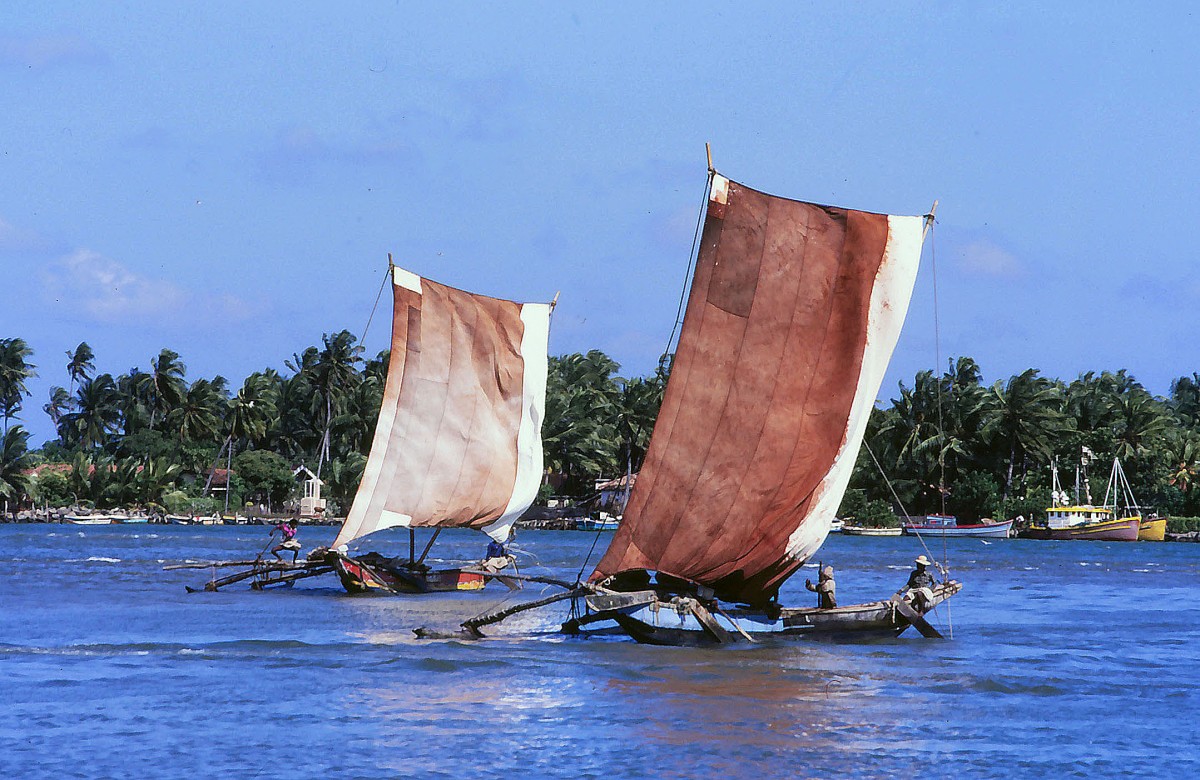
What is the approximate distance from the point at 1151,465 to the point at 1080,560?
37.0 metres

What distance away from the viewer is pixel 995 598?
45.5m

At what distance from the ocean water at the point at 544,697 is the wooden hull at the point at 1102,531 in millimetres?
60069

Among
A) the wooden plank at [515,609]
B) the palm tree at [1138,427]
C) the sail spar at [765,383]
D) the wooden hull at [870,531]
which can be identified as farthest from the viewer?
the wooden hull at [870,531]

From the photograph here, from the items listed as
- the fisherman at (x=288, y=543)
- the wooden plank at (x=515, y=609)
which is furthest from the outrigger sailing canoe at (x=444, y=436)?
the wooden plank at (x=515, y=609)

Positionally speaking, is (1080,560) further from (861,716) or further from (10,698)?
(10,698)

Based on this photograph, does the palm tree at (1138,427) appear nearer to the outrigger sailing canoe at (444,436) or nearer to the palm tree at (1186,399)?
the palm tree at (1186,399)

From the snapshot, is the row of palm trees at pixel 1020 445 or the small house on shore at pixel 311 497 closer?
the row of palm trees at pixel 1020 445

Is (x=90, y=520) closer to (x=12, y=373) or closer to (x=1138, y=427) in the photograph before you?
(x=12, y=373)

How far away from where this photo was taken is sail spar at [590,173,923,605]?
25.6 metres

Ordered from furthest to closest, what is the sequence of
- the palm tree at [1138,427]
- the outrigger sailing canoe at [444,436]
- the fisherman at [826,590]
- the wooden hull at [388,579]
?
the palm tree at [1138,427], the wooden hull at [388,579], the outrigger sailing canoe at [444,436], the fisherman at [826,590]

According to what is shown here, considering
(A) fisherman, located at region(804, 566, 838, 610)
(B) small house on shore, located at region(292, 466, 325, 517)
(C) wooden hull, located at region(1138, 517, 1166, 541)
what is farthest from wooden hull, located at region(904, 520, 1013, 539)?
(A) fisherman, located at region(804, 566, 838, 610)

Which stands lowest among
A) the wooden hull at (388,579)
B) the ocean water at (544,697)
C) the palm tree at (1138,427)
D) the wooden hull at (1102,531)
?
the ocean water at (544,697)

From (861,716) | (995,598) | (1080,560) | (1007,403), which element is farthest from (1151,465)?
(861,716)

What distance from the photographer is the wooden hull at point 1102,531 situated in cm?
9675
